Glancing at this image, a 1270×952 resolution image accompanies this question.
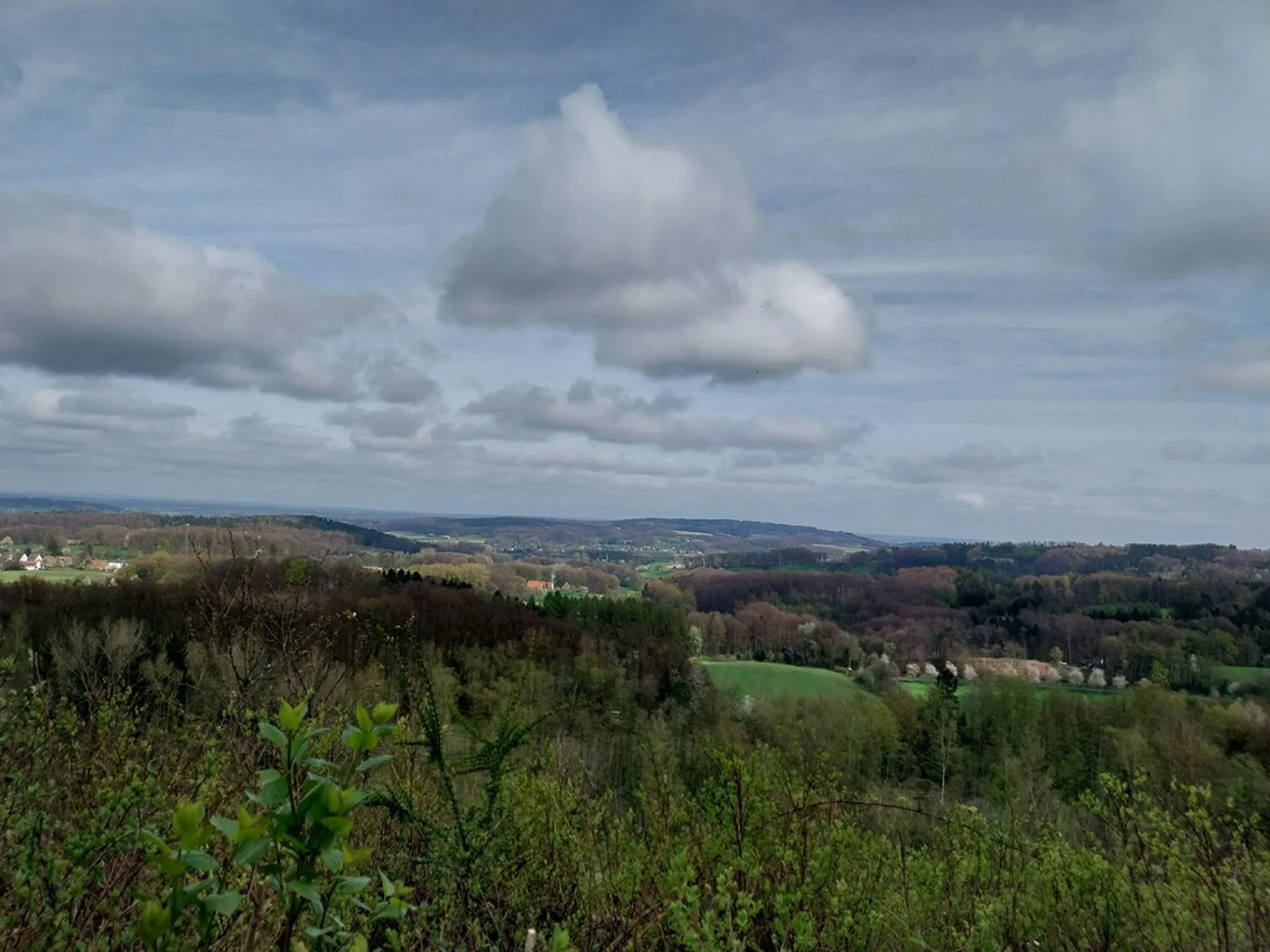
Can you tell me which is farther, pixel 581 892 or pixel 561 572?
pixel 561 572

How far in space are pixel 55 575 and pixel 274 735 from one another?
205 feet

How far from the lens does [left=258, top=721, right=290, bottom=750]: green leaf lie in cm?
123

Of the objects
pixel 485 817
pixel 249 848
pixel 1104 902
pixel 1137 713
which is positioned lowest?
pixel 1137 713

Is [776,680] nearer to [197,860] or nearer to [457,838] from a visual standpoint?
[457,838]

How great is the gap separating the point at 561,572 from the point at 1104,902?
374 feet

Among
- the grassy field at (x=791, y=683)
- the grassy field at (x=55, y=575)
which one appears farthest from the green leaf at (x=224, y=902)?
the grassy field at (x=55, y=575)

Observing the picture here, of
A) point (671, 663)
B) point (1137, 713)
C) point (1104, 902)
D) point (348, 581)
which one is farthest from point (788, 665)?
point (1104, 902)

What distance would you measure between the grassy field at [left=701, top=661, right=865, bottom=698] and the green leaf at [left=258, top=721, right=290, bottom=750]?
50817mm

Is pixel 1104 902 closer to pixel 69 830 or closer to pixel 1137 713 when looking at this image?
pixel 69 830

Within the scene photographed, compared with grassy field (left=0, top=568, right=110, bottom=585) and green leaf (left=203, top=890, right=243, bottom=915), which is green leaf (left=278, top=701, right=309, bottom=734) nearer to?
green leaf (left=203, top=890, right=243, bottom=915)

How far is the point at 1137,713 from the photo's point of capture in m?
38.1

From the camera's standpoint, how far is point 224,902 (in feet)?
3.80

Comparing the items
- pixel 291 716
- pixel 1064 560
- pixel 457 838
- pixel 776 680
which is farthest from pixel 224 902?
pixel 1064 560

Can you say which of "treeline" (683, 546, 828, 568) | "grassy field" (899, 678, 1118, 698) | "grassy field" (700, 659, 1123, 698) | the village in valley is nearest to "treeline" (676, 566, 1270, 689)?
"grassy field" (899, 678, 1118, 698)
